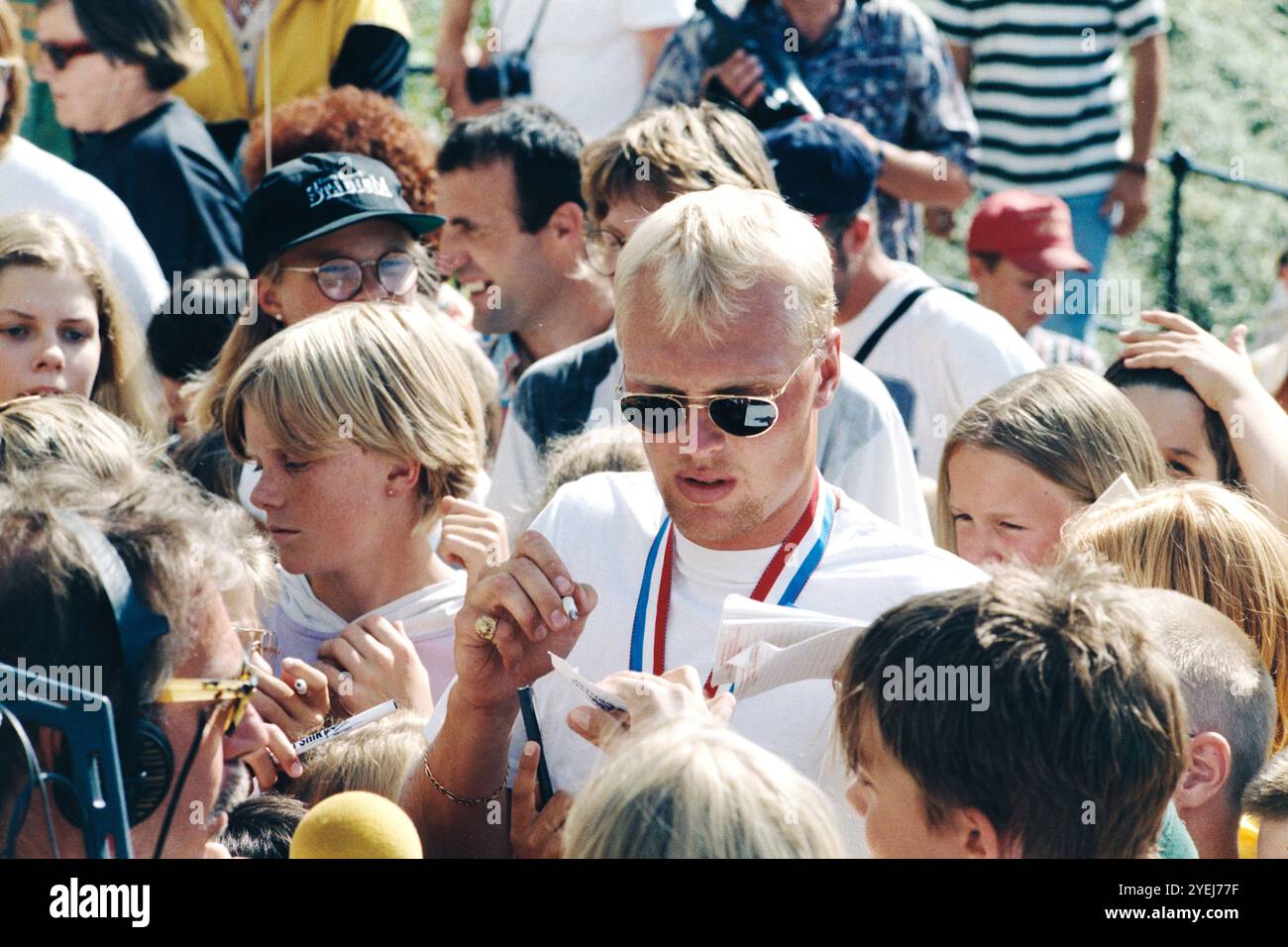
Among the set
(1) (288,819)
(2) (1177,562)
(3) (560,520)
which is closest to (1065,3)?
(2) (1177,562)

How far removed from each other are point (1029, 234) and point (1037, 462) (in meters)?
2.56

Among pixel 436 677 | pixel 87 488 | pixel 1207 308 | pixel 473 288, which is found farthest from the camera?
pixel 1207 308

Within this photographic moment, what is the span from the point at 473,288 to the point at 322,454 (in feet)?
4.87

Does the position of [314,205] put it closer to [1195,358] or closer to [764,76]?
[764,76]

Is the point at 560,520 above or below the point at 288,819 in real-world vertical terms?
above

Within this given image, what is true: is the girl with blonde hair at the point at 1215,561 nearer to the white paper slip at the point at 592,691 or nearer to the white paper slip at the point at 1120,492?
the white paper slip at the point at 1120,492

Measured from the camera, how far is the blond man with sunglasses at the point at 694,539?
8.06 ft

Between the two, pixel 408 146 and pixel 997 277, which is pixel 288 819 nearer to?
pixel 408 146

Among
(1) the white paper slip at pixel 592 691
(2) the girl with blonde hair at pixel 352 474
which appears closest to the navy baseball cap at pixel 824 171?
(2) the girl with blonde hair at pixel 352 474

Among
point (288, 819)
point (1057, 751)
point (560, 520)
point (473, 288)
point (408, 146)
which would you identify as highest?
point (408, 146)

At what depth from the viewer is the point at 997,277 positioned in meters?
5.75

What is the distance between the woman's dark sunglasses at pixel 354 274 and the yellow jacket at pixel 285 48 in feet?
5.55

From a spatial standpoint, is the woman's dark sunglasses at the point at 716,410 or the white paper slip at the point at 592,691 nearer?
the white paper slip at the point at 592,691
